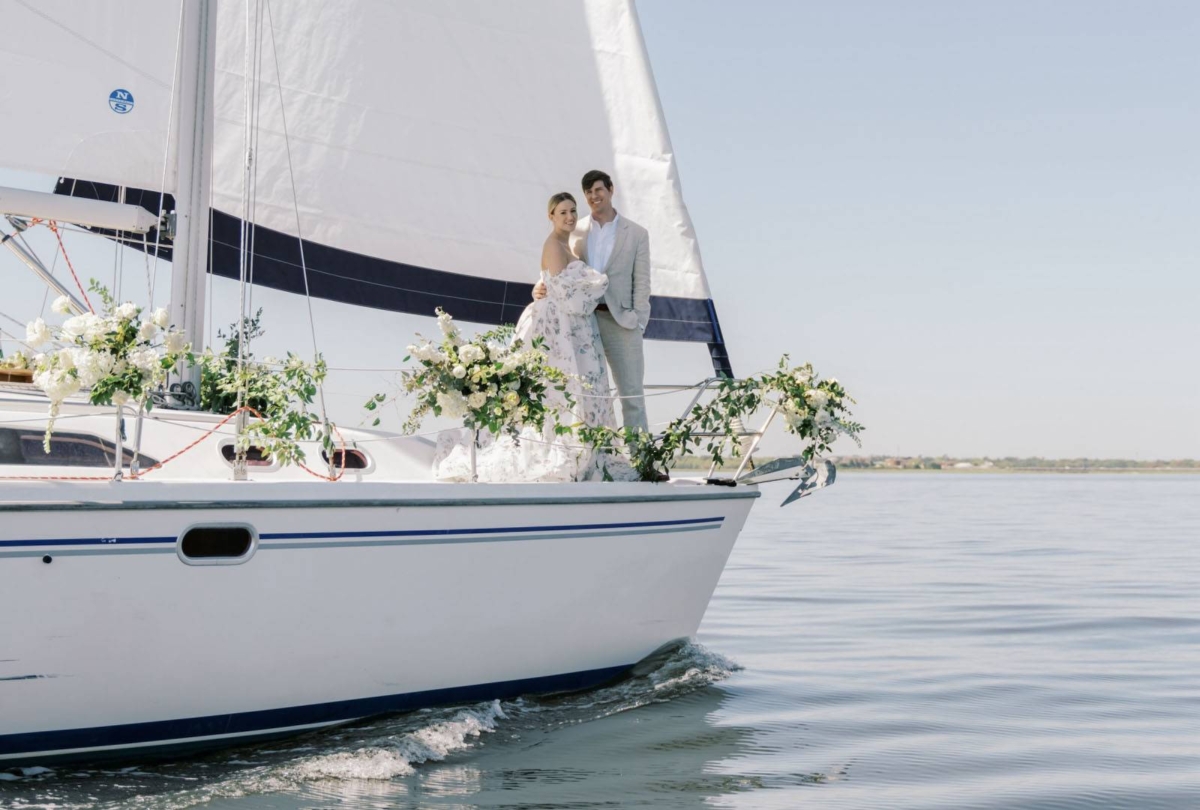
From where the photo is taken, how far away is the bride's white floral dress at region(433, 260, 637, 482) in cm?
665

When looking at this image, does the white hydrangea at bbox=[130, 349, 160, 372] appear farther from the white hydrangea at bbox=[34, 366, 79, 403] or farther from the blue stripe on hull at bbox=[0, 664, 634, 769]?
the blue stripe on hull at bbox=[0, 664, 634, 769]

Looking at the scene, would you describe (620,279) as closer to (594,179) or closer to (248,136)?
A: (594,179)

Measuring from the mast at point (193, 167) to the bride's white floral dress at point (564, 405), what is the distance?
1.60 m

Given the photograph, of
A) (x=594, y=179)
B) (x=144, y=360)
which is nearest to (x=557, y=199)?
(x=594, y=179)

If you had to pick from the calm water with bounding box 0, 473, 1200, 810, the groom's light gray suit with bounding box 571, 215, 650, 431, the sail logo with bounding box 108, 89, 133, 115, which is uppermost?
the sail logo with bounding box 108, 89, 133, 115

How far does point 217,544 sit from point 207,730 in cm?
86

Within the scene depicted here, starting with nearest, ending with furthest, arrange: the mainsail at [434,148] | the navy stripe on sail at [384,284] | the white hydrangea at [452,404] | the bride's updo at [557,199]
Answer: the white hydrangea at [452,404] → the bride's updo at [557,199] → the navy stripe on sail at [384,284] → the mainsail at [434,148]

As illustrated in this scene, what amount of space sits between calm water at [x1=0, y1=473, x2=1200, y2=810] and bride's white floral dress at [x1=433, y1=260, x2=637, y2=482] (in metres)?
1.22

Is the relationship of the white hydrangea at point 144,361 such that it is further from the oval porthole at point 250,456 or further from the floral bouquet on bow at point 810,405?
the floral bouquet on bow at point 810,405

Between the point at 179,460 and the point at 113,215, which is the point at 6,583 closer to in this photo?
the point at 179,460

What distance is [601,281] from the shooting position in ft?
23.5

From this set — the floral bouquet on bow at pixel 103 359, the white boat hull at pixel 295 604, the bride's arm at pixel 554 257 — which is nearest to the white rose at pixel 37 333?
the floral bouquet on bow at pixel 103 359

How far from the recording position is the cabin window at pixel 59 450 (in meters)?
5.70

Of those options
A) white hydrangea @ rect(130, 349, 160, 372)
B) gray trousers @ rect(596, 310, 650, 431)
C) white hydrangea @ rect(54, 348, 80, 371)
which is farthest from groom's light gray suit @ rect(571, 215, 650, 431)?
white hydrangea @ rect(54, 348, 80, 371)
